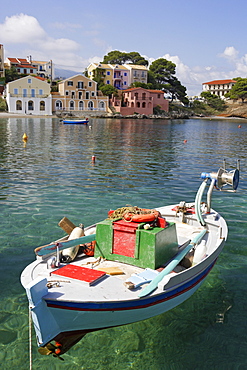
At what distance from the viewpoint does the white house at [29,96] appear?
96812 millimetres

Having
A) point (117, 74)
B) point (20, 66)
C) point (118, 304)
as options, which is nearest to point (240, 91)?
point (117, 74)

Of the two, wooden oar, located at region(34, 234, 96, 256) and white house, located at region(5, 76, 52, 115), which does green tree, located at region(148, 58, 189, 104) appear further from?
wooden oar, located at region(34, 234, 96, 256)

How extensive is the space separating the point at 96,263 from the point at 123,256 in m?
0.67

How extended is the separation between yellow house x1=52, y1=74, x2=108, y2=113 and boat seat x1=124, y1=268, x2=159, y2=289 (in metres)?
100.0

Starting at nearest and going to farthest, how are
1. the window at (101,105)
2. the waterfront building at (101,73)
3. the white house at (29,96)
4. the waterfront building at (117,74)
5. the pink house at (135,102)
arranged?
1. the white house at (29,96)
2. the window at (101,105)
3. the pink house at (135,102)
4. the waterfront building at (101,73)
5. the waterfront building at (117,74)

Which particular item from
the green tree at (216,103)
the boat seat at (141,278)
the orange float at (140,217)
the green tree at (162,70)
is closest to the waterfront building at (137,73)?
the green tree at (162,70)

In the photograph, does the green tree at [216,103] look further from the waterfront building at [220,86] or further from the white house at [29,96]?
the white house at [29,96]

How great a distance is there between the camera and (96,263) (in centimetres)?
830

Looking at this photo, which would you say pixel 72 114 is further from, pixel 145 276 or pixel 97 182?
pixel 145 276

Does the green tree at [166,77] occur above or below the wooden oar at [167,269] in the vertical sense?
above

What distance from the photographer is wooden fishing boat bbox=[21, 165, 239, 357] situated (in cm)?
648

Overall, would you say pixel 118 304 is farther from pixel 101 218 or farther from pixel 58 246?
pixel 101 218

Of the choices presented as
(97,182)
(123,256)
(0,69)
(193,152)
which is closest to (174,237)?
(123,256)

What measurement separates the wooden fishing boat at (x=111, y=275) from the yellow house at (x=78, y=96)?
98820 millimetres
